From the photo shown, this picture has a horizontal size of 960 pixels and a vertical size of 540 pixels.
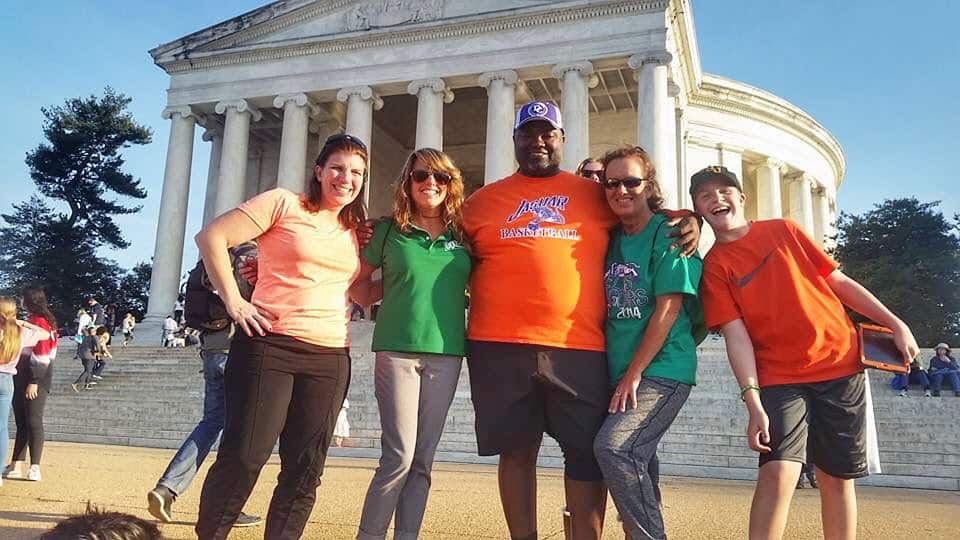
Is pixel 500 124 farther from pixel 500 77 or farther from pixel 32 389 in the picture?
pixel 32 389

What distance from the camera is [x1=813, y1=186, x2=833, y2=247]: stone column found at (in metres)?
41.7

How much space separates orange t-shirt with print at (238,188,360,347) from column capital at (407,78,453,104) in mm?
24644

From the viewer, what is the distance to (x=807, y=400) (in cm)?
378

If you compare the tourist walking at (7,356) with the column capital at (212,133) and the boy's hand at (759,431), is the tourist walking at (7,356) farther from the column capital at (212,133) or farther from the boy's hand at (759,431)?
the column capital at (212,133)

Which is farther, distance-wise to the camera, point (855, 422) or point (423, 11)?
point (423, 11)

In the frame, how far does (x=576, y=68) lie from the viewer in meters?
26.0

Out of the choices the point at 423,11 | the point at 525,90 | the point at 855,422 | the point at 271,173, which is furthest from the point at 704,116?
the point at 855,422

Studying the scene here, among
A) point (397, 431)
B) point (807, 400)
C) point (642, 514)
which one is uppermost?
point (807, 400)

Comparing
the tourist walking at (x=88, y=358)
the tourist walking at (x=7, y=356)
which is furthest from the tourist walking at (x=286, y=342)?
the tourist walking at (x=88, y=358)

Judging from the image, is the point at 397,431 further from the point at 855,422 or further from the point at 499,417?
the point at 855,422

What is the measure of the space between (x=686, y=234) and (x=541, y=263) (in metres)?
0.80

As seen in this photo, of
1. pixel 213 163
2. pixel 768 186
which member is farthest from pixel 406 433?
pixel 768 186

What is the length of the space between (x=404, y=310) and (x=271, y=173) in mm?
33508

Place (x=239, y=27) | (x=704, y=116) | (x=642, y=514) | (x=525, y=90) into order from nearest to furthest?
(x=642, y=514), (x=525, y=90), (x=239, y=27), (x=704, y=116)
